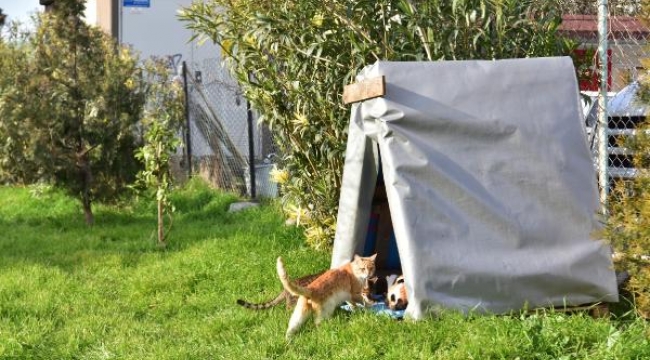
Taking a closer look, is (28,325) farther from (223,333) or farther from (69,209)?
(69,209)

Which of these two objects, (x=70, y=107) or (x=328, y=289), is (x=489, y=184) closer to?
(x=328, y=289)

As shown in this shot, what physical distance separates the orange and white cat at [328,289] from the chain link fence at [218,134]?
21.2 ft

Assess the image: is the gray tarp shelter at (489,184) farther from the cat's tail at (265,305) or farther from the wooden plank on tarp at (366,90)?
the cat's tail at (265,305)

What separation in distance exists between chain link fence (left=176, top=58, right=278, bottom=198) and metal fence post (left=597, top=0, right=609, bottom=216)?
6506 millimetres

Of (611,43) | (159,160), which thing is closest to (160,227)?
(159,160)

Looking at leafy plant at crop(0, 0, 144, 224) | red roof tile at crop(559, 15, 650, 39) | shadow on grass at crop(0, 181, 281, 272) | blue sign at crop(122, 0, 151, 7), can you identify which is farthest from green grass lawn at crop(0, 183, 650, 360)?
blue sign at crop(122, 0, 151, 7)

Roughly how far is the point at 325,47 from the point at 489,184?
2074 mm

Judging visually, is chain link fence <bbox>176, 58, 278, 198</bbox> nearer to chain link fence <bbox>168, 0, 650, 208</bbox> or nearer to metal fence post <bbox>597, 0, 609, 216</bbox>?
chain link fence <bbox>168, 0, 650, 208</bbox>

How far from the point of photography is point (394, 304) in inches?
206

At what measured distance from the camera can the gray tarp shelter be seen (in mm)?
4871

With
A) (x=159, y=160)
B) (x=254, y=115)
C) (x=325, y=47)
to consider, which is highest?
(x=325, y=47)

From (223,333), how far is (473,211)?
1.71 meters

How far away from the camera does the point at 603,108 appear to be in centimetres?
571

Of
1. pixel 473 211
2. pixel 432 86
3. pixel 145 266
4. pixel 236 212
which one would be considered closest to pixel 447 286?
pixel 473 211
